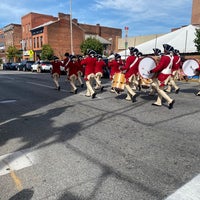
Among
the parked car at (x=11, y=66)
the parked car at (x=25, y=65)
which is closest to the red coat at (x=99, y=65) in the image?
the parked car at (x=25, y=65)

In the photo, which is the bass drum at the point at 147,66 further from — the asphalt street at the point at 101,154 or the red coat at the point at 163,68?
the asphalt street at the point at 101,154

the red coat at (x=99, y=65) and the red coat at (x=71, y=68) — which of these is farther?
the red coat at (x=99, y=65)

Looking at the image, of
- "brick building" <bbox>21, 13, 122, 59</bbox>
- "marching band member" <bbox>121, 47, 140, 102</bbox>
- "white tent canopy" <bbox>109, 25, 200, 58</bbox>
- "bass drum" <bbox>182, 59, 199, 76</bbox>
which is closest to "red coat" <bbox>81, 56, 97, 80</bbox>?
"marching band member" <bbox>121, 47, 140, 102</bbox>

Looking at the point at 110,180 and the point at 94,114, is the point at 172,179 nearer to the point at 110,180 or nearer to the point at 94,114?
the point at 110,180

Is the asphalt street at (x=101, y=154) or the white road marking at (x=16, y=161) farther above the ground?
the asphalt street at (x=101, y=154)

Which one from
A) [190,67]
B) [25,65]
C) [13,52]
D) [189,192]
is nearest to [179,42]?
[190,67]

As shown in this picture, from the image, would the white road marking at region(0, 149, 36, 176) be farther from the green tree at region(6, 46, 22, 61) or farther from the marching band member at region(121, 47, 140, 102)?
the green tree at region(6, 46, 22, 61)

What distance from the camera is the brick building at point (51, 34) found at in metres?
51.6

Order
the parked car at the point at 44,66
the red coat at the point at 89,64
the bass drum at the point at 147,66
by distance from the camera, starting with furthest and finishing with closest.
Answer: the parked car at the point at 44,66 < the red coat at the point at 89,64 < the bass drum at the point at 147,66

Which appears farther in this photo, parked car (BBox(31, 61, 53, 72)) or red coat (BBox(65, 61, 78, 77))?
parked car (BBox(31, 61, 53, 72))

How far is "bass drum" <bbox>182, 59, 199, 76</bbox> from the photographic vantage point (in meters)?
11.4

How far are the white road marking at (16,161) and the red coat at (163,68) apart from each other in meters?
5.24

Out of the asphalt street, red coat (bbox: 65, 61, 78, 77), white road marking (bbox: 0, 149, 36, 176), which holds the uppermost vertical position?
red coat (bbox: 65, 61, 78, 77)

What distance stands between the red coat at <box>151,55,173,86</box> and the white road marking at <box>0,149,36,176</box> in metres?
5.24
